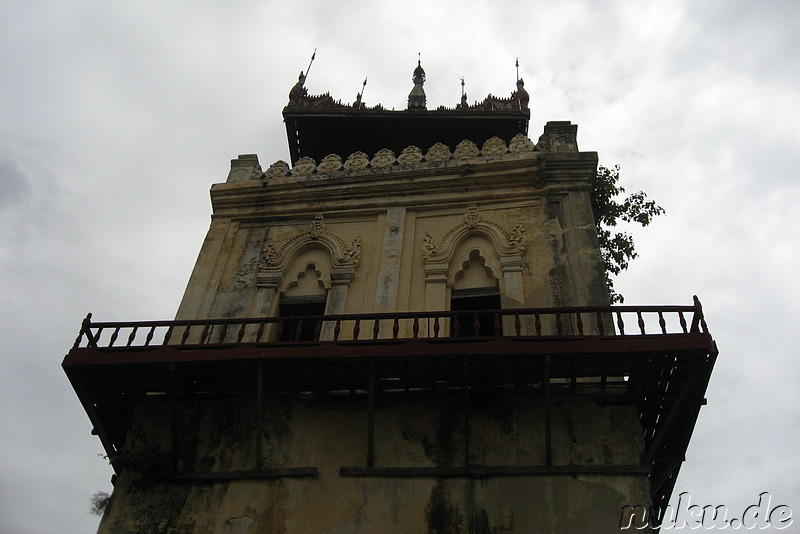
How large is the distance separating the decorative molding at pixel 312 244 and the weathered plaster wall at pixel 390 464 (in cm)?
326

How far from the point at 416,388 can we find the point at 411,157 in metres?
6.18

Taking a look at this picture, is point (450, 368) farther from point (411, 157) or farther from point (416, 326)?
point (411, 157)

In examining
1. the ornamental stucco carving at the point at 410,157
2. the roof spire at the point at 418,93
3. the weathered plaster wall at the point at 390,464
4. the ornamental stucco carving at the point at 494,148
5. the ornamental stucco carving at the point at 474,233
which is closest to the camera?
the weathered plaster wall at the point at 390,464

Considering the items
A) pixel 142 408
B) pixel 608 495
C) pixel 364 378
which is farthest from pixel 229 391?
pixel 608 495

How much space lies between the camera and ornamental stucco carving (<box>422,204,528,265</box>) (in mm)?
12359

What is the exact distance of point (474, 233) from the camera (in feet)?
42.7

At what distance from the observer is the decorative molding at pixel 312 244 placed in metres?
13.0

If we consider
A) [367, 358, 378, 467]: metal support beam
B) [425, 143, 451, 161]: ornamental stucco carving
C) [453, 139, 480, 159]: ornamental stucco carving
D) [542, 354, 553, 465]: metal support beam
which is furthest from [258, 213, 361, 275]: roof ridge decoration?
[542, 354, 553, 465]: metal support beam

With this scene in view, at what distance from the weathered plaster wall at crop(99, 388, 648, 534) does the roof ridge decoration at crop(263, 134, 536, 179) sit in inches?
236

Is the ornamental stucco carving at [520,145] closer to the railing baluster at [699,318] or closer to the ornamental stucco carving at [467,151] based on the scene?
the ornamental stucco carving at [467,151]

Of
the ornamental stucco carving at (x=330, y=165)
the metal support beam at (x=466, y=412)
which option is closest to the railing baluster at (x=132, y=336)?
the metal support beam at (x=466, y=412)

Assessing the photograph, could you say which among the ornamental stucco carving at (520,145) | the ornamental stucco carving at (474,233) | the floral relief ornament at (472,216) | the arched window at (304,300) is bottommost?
the arched window at (304,300)

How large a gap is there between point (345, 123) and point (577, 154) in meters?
6.66

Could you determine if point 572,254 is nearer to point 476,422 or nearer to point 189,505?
point 476,422
